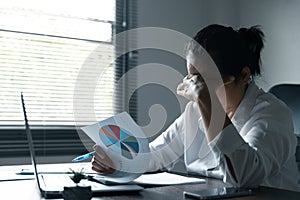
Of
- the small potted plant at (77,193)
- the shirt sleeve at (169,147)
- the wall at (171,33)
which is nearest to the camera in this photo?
the small potted plant at (77,193)

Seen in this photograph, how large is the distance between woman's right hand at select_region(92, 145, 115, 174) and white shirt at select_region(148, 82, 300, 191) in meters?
0.24

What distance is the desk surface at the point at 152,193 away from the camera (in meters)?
0.96

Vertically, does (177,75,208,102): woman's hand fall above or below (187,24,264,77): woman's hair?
below

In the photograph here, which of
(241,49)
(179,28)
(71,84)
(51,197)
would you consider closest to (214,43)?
(241,49)

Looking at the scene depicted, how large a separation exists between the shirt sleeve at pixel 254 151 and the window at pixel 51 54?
4.62 feet

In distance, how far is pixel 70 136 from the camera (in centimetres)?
241

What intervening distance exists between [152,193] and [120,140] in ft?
0.56

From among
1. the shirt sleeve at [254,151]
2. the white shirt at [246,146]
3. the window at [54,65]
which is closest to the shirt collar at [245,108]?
the white shirt at [246,146]

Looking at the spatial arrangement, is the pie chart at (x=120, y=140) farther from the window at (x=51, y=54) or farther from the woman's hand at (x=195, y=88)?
the window at (x=51, y=54)

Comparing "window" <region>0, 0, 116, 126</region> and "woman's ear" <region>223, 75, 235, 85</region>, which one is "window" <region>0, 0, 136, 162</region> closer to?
"window" <region>0, 0, 116, 126</region>

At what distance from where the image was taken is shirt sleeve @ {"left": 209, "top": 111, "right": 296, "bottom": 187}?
3.66ft

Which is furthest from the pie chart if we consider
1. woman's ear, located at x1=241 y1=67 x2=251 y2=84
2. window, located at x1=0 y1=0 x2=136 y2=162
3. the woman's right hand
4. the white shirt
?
window, located at x1=0 y1=0 x2=136 y2=162

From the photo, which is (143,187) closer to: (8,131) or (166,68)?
(8,131)

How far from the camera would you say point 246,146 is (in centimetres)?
111
